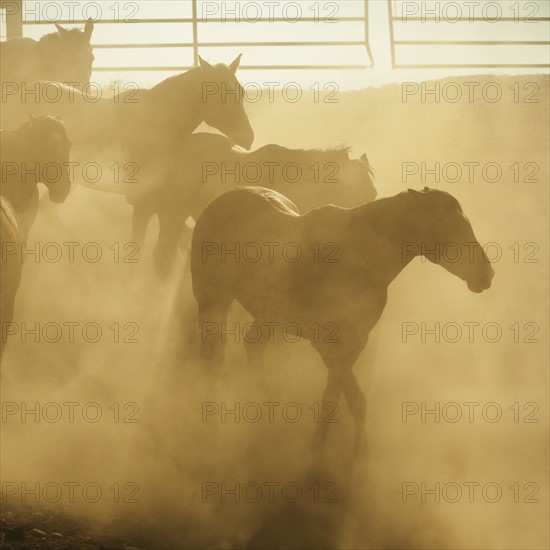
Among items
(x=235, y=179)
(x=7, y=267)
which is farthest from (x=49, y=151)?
(x=235, y=179)

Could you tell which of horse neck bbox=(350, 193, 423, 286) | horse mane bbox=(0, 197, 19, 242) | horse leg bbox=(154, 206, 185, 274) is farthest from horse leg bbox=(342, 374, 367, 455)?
horse leg bbox=(154, 206, 185, 274)

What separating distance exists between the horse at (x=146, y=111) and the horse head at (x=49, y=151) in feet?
4.31

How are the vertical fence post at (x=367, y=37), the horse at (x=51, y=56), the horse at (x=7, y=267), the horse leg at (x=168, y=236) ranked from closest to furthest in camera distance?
the horse at (x=7, y=267)
the horse leg at (x=168, y=236)
the horse at (x=51, y=56)
the vertical fence post at (x=367, y=37)

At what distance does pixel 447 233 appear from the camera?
5.38m

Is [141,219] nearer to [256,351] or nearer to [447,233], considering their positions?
[256,351]

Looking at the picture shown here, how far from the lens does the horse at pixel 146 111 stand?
740cm

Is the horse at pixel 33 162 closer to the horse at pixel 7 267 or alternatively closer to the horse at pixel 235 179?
the horse at pixel 7 267

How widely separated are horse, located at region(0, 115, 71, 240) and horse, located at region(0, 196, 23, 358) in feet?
0.86

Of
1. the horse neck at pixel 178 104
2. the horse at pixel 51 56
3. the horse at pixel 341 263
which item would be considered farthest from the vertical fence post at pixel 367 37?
the horse at pixel 341 263

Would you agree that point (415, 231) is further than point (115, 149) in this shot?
No

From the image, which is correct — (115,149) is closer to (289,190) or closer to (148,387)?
(289,190)

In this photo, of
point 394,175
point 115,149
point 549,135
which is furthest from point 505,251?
point 115,149

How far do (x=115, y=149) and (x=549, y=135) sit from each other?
6.43m

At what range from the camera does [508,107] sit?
12047mm
